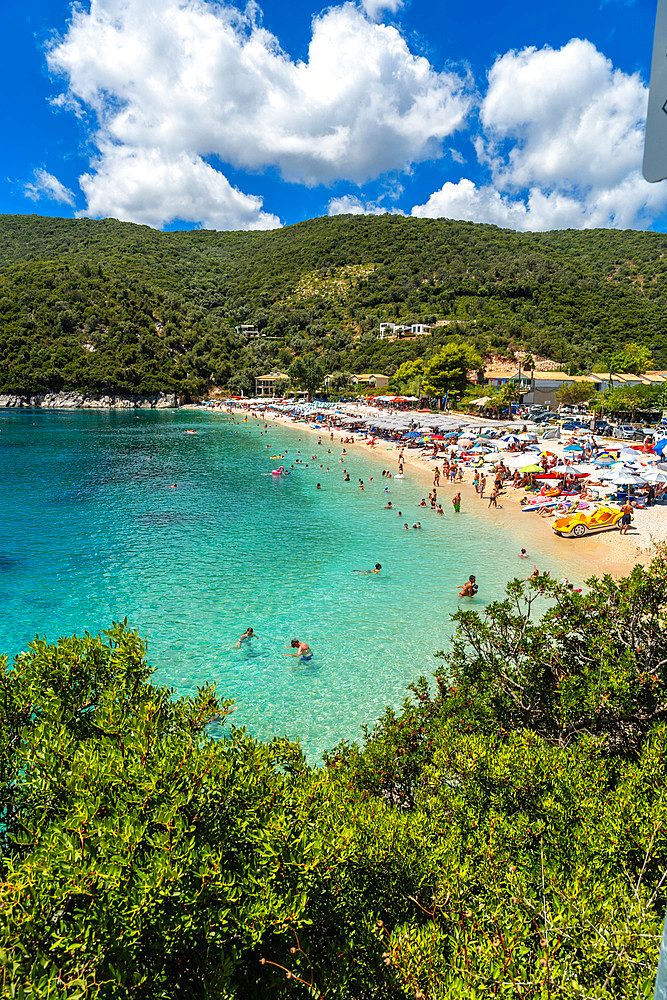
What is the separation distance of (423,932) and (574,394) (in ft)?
229

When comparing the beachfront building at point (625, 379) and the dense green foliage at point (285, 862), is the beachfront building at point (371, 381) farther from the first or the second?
the dense green foliage at point (285, 862)

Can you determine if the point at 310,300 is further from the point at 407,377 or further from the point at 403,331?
the point at 407,377

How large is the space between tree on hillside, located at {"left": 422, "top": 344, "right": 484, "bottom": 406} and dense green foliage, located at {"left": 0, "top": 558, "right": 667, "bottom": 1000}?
6504cm

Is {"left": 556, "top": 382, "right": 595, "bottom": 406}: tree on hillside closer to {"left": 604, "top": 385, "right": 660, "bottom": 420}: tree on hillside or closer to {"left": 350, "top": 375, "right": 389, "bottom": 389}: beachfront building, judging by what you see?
{"left": 604, "top": 385, "right": 660, "bottom": 420}: tree on hillside

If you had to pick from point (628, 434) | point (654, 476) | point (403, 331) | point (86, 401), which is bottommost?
point (654, 476)

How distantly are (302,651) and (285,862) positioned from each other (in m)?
10.8

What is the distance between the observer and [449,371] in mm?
66750

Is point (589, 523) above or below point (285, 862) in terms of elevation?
below

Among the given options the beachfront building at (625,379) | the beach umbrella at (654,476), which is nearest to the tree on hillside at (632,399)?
the beachfront building at (625,379)

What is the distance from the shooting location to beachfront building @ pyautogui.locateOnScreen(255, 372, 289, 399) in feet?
316

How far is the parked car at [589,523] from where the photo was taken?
23.2 metres

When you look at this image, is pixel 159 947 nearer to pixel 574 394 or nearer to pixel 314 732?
pixel 314 732

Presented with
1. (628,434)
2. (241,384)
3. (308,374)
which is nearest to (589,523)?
(628,434)

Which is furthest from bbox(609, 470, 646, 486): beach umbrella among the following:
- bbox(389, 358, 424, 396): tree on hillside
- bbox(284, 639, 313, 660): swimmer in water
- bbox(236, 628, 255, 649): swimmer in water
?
bbox(389, 358, 424, 396): tree on hillside
